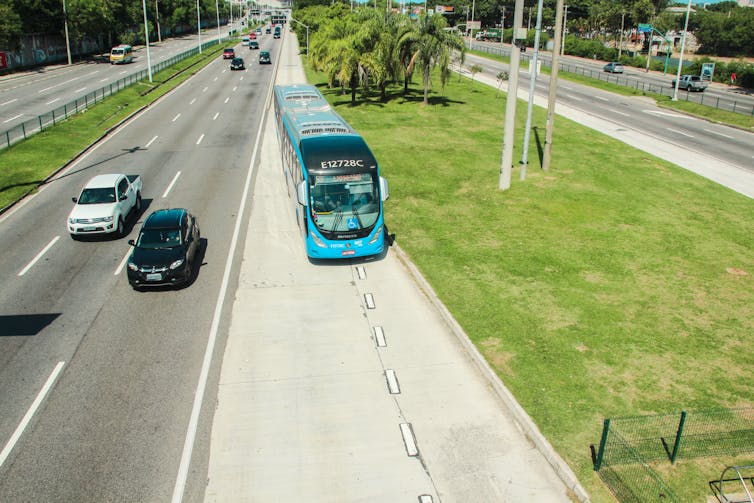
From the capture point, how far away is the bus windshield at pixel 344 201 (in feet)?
64.5

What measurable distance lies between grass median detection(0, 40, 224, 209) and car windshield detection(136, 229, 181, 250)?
1208cm

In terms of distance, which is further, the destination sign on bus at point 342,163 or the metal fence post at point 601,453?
the destination sign on bus at point 342,163

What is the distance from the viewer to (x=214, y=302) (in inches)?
695

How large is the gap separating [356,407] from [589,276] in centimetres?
1008

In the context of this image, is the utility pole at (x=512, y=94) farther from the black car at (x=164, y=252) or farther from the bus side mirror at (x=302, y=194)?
the black car at (x=164, y=252)

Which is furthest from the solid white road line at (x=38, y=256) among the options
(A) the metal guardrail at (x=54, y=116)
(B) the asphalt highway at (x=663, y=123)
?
(B) the asphalt highway at (x=663, y=123)

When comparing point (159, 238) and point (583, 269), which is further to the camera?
point (583, 269)

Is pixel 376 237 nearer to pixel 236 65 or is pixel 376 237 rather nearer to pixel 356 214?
pixel 356 214

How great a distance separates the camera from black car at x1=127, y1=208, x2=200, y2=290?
1786 cm

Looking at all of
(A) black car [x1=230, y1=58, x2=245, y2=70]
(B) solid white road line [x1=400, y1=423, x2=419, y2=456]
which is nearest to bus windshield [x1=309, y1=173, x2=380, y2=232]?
(B) solid white road line [x1=400, y1=423, x2=419, y2=456]

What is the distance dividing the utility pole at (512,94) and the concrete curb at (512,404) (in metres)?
10.9

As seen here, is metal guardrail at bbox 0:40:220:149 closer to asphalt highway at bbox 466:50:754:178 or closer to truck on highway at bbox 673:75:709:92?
asphalt highway at bbox 466:50:754:178

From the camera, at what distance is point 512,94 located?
2581 cm

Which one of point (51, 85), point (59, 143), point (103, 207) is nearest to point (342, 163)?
point (103, 207)
